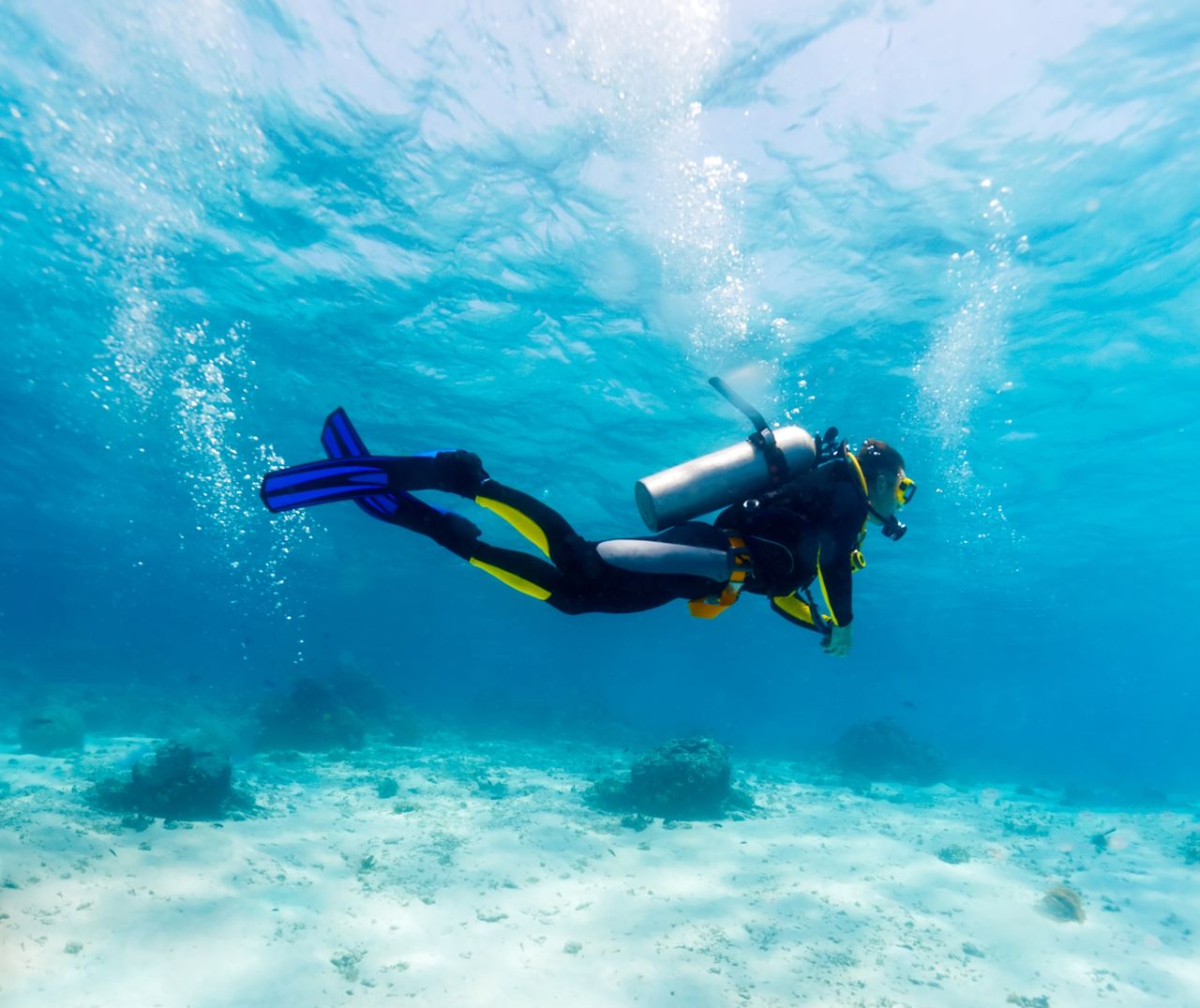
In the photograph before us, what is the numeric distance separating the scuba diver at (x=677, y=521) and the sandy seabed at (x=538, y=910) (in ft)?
16.4

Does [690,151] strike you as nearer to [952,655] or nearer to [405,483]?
[405,483]

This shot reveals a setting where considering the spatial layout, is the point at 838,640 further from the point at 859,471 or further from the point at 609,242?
the point at 609,242

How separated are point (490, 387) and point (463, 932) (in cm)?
1482

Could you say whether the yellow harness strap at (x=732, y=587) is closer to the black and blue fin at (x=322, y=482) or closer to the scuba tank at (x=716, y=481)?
the scuba tank at (x=716, y=481)

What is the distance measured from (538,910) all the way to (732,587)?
660 cm

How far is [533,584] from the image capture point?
15.3 ft

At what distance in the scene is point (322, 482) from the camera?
4.52 m

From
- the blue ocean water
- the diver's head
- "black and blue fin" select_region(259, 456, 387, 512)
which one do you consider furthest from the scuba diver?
the blue ocean water

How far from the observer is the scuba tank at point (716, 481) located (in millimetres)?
4738

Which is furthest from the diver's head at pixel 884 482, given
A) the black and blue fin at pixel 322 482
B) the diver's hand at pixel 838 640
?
the black and blue fin at pixel 322 482

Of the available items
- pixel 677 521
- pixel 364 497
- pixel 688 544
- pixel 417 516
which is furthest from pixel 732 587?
pixel 364 497

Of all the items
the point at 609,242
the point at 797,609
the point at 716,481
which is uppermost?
the point at 609,242

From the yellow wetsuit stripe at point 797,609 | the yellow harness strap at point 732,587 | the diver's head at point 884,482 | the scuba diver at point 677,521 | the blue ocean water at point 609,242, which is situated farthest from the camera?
the blue ocean water at point 609,242

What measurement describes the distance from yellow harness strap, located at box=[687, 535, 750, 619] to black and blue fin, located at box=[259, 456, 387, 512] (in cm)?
245
